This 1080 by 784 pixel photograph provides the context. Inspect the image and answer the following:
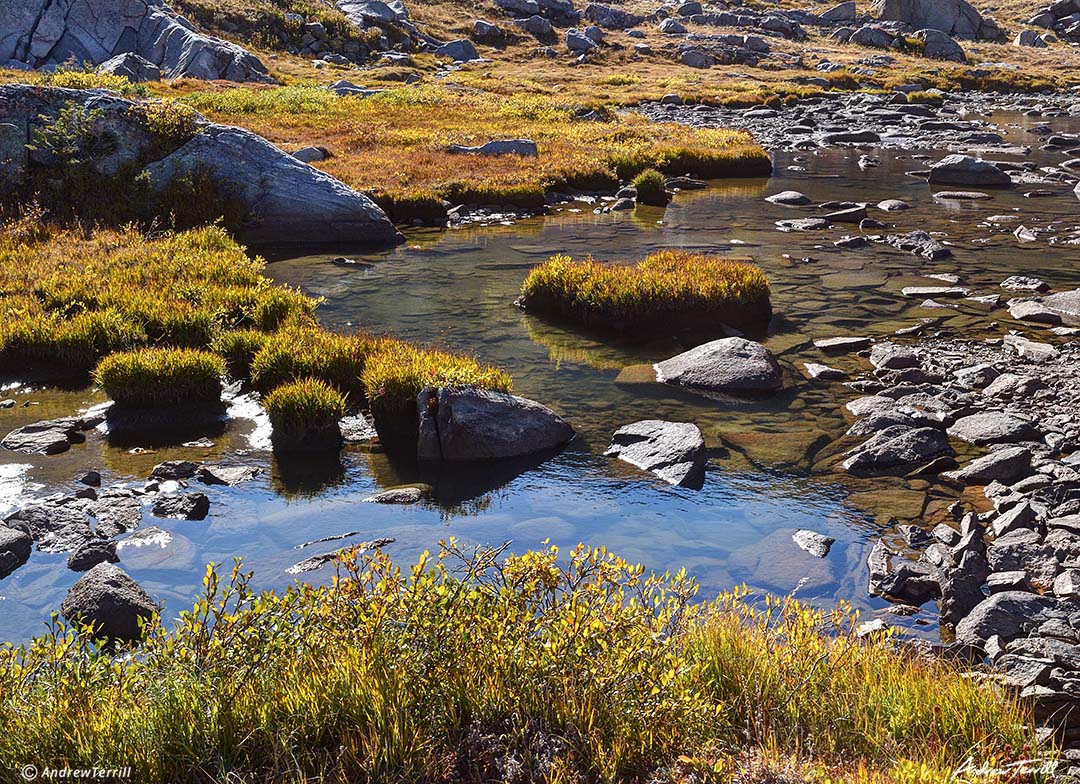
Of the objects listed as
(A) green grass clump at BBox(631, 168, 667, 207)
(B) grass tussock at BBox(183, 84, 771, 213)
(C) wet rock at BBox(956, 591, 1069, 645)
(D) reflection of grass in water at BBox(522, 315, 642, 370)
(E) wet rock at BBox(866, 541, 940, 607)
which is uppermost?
(B) grass tussock at BBox(183, 84, 771, 213)

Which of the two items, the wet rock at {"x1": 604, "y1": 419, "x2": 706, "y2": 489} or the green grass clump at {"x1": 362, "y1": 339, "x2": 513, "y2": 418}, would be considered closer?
the wet rock at {"x1": 604, "y1": 419, "x2": 706, "y2": 489}

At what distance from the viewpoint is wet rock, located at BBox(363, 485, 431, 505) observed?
392 inches

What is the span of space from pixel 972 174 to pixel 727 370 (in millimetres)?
23898

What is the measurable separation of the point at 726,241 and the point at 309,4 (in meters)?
78.3

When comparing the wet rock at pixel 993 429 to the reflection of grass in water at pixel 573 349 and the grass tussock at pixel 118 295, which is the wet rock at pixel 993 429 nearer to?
the reflection of grass in water at pixel 573 349

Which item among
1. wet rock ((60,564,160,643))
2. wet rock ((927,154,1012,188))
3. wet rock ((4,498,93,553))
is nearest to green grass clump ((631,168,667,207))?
wet rock ((927,154,1012,188))

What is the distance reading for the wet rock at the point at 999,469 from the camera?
10.1 metres

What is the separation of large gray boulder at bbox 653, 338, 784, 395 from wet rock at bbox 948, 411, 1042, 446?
104 inches

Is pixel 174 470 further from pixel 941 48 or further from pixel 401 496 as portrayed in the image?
pixel 941 48

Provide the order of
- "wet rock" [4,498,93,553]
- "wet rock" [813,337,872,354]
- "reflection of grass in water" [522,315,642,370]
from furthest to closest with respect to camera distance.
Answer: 1. "wet rock" [813,337,872,354]
2. "reflection of grass in water" [522,315,642,370]
3. "wet rock" [4,498,93,553]

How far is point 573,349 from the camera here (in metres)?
15.5

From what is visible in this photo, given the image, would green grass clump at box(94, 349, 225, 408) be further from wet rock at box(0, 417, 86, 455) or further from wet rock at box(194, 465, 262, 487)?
wet rock at box(194, 465, 262, 487)

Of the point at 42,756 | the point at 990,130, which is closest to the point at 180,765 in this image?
the point at 42,756

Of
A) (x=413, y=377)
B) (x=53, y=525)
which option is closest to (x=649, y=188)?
(x=413, y=377)
